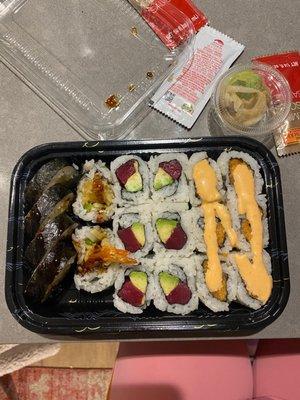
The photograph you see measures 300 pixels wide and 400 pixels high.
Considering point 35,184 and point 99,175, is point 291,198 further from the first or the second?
point 35,184

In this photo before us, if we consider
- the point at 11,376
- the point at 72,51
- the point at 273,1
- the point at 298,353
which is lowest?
the point at 11,376

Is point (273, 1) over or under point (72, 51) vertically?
over

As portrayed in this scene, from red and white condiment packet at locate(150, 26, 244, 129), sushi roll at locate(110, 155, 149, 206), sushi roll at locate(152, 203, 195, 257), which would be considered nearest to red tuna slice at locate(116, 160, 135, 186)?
sushi roll at locate(110, 155, 149, 206)

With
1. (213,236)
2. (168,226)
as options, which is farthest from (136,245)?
(213,236)

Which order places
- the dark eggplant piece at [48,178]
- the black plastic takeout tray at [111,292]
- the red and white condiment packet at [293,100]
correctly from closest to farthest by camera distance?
the black plastic takeout tray at [111,292]
the dark eggplant piece at [48,178]
the red and white condiment packet at [293,100]

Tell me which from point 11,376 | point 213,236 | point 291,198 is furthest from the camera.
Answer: point 11,376

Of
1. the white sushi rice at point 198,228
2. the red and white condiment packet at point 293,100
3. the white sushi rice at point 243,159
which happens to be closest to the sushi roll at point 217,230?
the white sushi rice at point 198,228

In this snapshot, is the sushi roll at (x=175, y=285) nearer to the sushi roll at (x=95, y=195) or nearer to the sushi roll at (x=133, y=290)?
the sushi roll at (x=133, y=290)

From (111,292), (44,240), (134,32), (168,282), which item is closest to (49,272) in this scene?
(44,240)
